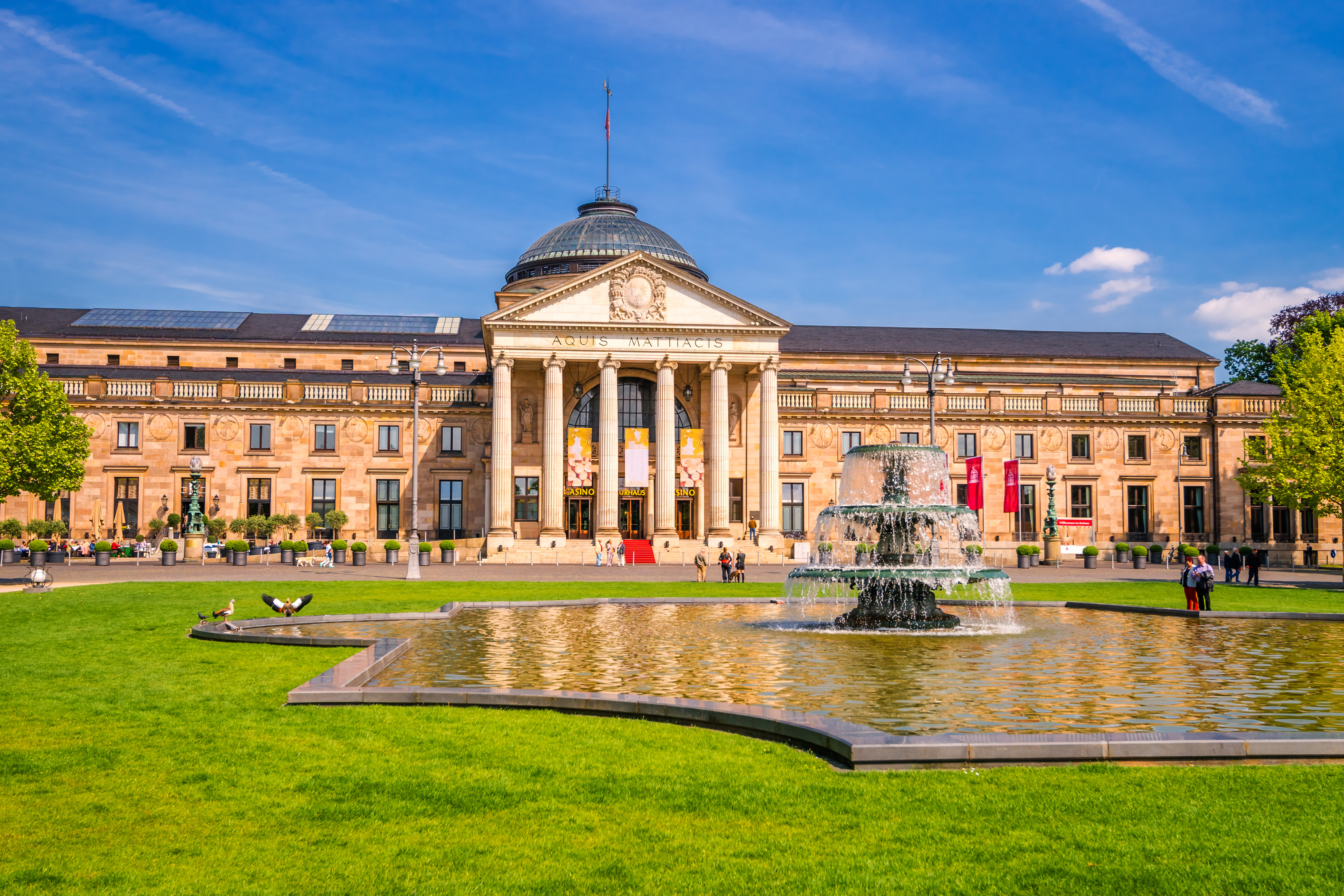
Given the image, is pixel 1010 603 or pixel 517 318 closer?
pixel 1010 603

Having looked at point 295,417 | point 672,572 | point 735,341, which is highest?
point 735,341

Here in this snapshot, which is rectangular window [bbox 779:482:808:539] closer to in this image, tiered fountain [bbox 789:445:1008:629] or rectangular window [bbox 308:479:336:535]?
rectangular window [bbox 308:479:336:535]

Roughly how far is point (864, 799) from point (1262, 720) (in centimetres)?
597

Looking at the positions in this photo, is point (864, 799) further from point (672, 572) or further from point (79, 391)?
point (79, 391)

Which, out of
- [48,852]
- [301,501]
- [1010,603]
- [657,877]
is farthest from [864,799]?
[301,501]

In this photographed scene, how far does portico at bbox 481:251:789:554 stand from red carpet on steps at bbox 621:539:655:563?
1.02 meters

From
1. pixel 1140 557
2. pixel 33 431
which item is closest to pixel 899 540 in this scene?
pixel 33 431

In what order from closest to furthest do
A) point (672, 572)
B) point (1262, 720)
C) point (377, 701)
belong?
point (1262, 720), point (377, 701), point (672, 572)

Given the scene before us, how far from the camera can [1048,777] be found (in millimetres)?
8898

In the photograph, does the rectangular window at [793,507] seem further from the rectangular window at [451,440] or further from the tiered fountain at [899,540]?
the tiered fountain at [899,540]

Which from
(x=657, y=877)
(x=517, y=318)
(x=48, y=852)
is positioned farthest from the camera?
(x=517, y=318)

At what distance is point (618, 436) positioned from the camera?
6931 cm

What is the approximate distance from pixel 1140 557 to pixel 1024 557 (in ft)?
21.7

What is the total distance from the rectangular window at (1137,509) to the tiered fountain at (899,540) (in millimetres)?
52841
